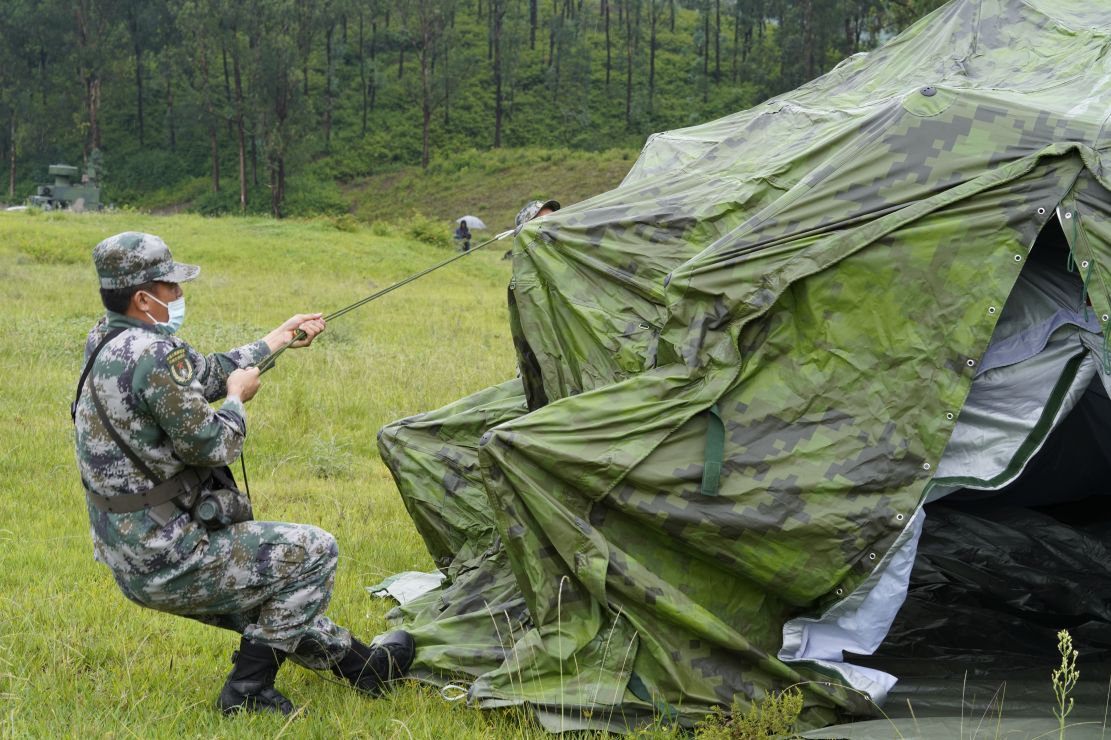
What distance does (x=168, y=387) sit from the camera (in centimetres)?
379

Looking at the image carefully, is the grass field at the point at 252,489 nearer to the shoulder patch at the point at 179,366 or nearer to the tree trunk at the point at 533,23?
the shoulder patch at the point at 179,366

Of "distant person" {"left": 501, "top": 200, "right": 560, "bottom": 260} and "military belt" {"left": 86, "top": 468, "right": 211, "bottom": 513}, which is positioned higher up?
"distant person" {"left": 501, "top": 200, "right": 560, "bottom": 260}

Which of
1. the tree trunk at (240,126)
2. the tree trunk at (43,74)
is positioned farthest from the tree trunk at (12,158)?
the tree trunk at (240,126)

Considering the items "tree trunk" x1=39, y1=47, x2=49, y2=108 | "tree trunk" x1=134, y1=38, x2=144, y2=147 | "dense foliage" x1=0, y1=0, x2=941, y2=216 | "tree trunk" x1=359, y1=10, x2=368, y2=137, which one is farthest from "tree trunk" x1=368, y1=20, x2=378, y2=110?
"tree trunk" x1=39, y1=47, x2=49, y2=108

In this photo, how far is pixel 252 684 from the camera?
4.30 meters

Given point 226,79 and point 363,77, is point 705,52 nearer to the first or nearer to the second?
point 363,77

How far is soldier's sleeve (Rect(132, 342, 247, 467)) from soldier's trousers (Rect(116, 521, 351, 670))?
15.1 inches

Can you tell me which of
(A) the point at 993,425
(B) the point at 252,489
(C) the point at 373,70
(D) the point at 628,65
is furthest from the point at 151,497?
(D) the point at 628,65

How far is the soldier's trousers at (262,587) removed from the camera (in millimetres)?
4008

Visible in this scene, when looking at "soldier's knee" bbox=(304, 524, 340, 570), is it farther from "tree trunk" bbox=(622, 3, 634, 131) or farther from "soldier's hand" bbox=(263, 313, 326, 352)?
"tree trunk" bbox=(622, 3, 634, 131)

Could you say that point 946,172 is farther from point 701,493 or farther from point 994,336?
point 701,493

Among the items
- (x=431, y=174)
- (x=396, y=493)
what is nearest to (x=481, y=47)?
(x=431, y=174)

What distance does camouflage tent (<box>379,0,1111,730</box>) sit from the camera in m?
4.22

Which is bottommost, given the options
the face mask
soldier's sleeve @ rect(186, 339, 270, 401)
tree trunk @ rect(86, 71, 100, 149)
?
tree trunk @ rect(86, 71, 100, 149)
